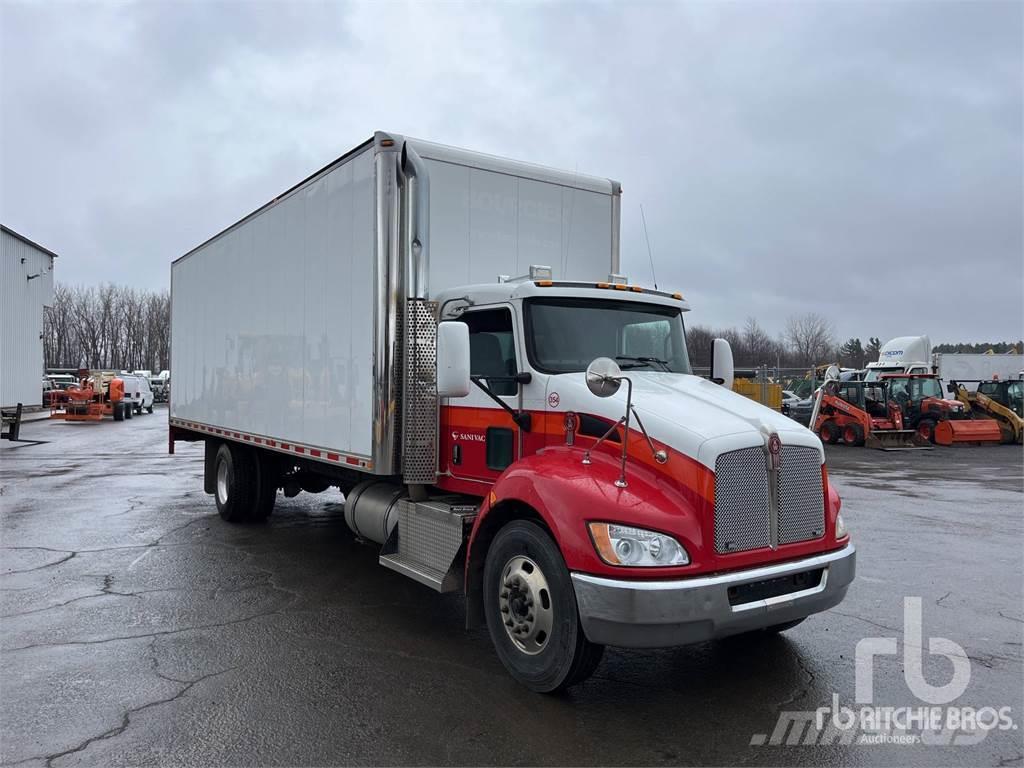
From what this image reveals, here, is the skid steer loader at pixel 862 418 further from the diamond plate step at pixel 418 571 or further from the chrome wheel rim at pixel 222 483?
the diamond plate step at pixel 418 571

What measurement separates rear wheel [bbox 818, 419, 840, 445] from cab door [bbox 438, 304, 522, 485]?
22740mm

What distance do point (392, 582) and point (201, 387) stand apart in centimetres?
514

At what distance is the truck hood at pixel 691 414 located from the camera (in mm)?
4297

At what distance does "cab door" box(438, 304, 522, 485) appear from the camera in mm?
5477

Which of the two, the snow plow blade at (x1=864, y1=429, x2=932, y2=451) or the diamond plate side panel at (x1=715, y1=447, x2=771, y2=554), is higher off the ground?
the diamond plate side panel at (x1=715, y1=447, x2=771, y2=554)

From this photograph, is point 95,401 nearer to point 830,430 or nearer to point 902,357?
point 830,430

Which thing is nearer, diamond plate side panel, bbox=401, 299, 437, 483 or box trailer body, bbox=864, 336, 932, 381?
diamond plate side panel, bbox=401, 299, 437, 483

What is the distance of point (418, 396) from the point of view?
240 inches

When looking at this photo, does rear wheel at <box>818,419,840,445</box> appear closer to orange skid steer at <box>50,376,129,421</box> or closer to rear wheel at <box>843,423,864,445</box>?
rear wheel at <box>843,423,864,445</box>

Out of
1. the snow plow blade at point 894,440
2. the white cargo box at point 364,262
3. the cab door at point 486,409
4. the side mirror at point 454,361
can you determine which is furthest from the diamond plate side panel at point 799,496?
the snow plow blade at point 894,440

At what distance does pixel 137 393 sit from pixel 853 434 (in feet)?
118

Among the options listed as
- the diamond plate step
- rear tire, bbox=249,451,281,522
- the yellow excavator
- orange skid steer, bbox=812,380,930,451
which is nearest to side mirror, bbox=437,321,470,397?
the diamond plate step

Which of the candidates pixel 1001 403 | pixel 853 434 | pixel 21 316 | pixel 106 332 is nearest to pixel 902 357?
pixel 1001 403

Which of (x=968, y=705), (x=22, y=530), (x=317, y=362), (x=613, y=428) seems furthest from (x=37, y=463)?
(x=968, y=705)
